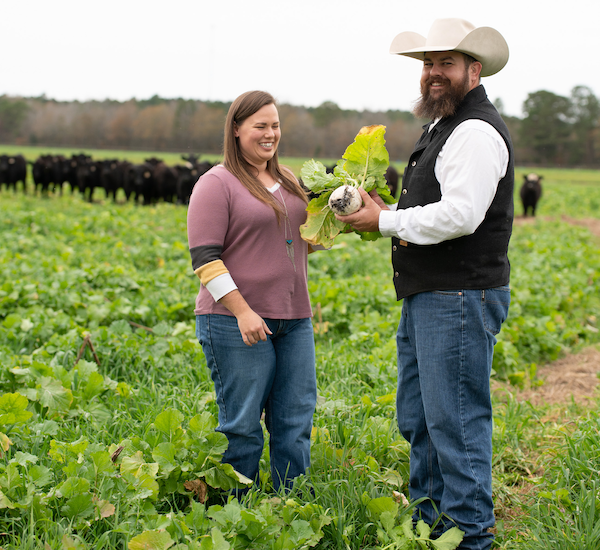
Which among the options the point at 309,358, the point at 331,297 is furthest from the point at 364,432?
the point at 331,297

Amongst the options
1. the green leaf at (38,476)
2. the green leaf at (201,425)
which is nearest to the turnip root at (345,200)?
the green leaf at (201,425)

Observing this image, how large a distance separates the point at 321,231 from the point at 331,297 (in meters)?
3.57

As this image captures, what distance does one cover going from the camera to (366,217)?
2602mm

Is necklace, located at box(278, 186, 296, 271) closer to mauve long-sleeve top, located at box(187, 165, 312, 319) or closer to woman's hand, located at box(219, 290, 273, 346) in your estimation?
mauve long-sleeve top, located at box(187, 165, 312, 319)

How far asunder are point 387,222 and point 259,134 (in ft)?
2.52

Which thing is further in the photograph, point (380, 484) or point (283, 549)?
point (380, 484)

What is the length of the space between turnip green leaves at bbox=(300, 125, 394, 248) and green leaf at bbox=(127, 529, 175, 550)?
1417mm

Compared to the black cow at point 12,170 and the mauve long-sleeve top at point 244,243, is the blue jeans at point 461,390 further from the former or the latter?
the black cow at point 12,170

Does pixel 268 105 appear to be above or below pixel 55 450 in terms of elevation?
above

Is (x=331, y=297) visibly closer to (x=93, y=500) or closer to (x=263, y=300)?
(x=263, y=300)

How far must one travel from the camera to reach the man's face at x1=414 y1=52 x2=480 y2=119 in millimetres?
2551

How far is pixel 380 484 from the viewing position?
3.04 meters

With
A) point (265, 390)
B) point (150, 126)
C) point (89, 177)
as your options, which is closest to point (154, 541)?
point (265, 390)

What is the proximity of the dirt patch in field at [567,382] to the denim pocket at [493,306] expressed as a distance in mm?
2045
